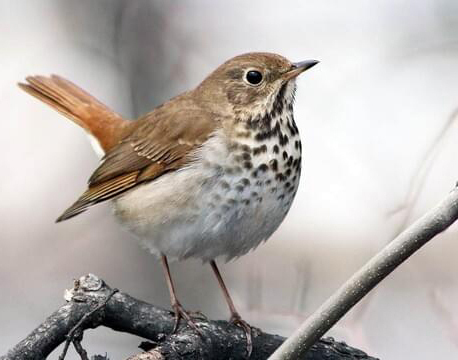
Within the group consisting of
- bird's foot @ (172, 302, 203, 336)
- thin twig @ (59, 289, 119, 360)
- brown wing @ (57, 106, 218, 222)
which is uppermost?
brown wing @ (57, 106, 218, 222)

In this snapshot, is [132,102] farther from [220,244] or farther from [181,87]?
[220,244]

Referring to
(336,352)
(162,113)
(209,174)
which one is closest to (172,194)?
Answer: (209,174)

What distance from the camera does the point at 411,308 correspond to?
21.0 feet

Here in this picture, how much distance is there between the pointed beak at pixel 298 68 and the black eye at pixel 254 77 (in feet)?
0.46

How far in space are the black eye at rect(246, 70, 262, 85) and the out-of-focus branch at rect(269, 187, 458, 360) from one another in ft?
6.85

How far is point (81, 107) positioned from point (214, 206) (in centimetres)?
165

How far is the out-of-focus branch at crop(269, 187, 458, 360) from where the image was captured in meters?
2.76

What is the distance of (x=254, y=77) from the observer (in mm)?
4773

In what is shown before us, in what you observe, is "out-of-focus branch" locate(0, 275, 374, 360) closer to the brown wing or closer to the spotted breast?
the spotted breast

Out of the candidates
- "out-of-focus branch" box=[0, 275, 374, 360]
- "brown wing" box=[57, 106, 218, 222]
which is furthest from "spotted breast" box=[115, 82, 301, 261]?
"out-of-focus branch" box=[0, 275, 374, 360]

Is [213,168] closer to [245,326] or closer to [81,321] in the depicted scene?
[245,326]

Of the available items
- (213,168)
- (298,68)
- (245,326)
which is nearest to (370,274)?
(245,326)

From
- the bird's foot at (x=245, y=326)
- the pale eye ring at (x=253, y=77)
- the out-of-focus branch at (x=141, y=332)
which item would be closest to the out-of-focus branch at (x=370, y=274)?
the out-of-focus branch at (x=141, y=332)

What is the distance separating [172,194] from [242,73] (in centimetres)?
72
